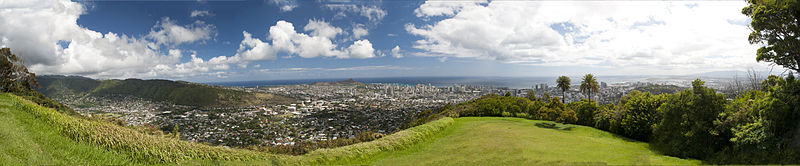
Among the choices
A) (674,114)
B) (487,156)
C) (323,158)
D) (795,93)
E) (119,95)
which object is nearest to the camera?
(795,93)

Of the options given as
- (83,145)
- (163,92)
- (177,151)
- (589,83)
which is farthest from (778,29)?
(163,92)

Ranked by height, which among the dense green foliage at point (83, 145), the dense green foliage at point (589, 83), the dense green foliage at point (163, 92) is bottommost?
the dense green foliage at point (163, 92)

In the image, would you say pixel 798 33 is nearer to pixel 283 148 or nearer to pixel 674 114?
pixel 674 114

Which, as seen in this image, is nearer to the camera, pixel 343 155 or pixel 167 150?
pixel 167 150

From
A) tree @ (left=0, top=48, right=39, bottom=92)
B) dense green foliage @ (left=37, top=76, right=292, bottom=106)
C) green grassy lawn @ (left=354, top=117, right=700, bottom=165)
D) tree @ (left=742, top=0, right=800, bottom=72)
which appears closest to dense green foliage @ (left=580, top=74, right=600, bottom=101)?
green grassy lawn @ (left=354, top=117, right=700, bottom=165)

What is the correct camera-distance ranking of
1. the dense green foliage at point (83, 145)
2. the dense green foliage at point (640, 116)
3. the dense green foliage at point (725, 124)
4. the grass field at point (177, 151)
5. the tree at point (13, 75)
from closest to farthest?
the dense green foliage at point (83, 145) → the grass field at point (177, 151) → the dense green foliage at point (725, 124) → the tree at point (13, 75) → the dense green foliage at point (640, 116)

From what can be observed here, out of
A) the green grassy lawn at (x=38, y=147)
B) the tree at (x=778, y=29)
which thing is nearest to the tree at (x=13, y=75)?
the green grassy lawn at (x=38, y=147)

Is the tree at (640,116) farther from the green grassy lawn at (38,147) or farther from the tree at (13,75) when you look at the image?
the tree at (13,75)

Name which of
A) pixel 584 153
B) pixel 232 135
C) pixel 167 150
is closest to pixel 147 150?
pixel 167 150
